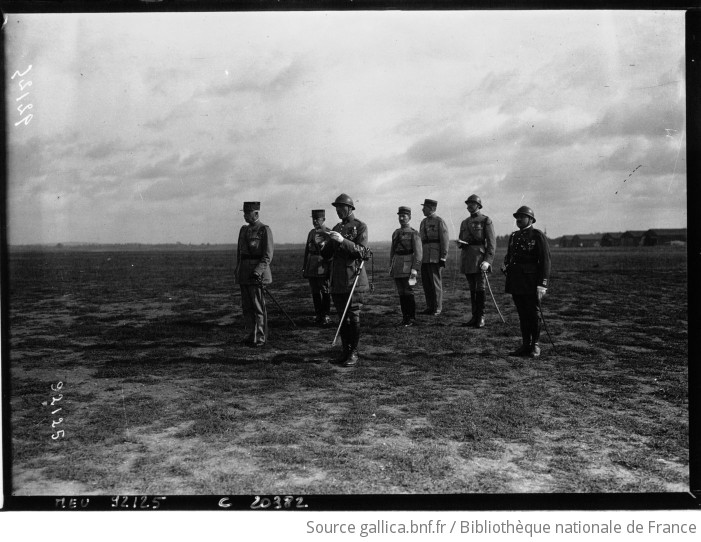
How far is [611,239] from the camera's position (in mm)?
4289

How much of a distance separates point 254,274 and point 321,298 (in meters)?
0.86

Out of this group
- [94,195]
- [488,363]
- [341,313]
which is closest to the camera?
[94,195]

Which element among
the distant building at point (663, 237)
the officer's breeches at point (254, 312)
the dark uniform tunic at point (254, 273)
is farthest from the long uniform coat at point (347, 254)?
the distant building at point (663, 237)

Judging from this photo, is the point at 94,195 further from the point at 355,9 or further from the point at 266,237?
the point at 355,9

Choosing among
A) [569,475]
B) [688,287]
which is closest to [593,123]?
[688,287]

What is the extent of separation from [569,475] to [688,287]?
1825mm

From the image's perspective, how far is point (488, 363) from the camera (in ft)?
13.7

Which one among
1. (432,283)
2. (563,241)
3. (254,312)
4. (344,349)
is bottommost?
(344,349)

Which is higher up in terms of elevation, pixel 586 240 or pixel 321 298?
pixel 586 240

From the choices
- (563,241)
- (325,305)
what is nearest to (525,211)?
(563,241)

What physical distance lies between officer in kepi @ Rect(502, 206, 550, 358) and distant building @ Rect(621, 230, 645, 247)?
26.7 inches

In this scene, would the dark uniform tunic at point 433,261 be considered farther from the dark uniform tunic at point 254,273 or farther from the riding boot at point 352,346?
the dark uniform tunic at point 254,273

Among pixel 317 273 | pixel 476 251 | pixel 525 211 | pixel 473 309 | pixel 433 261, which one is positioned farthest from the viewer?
pixel 433 261

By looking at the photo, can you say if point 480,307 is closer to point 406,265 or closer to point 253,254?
point 406,265
